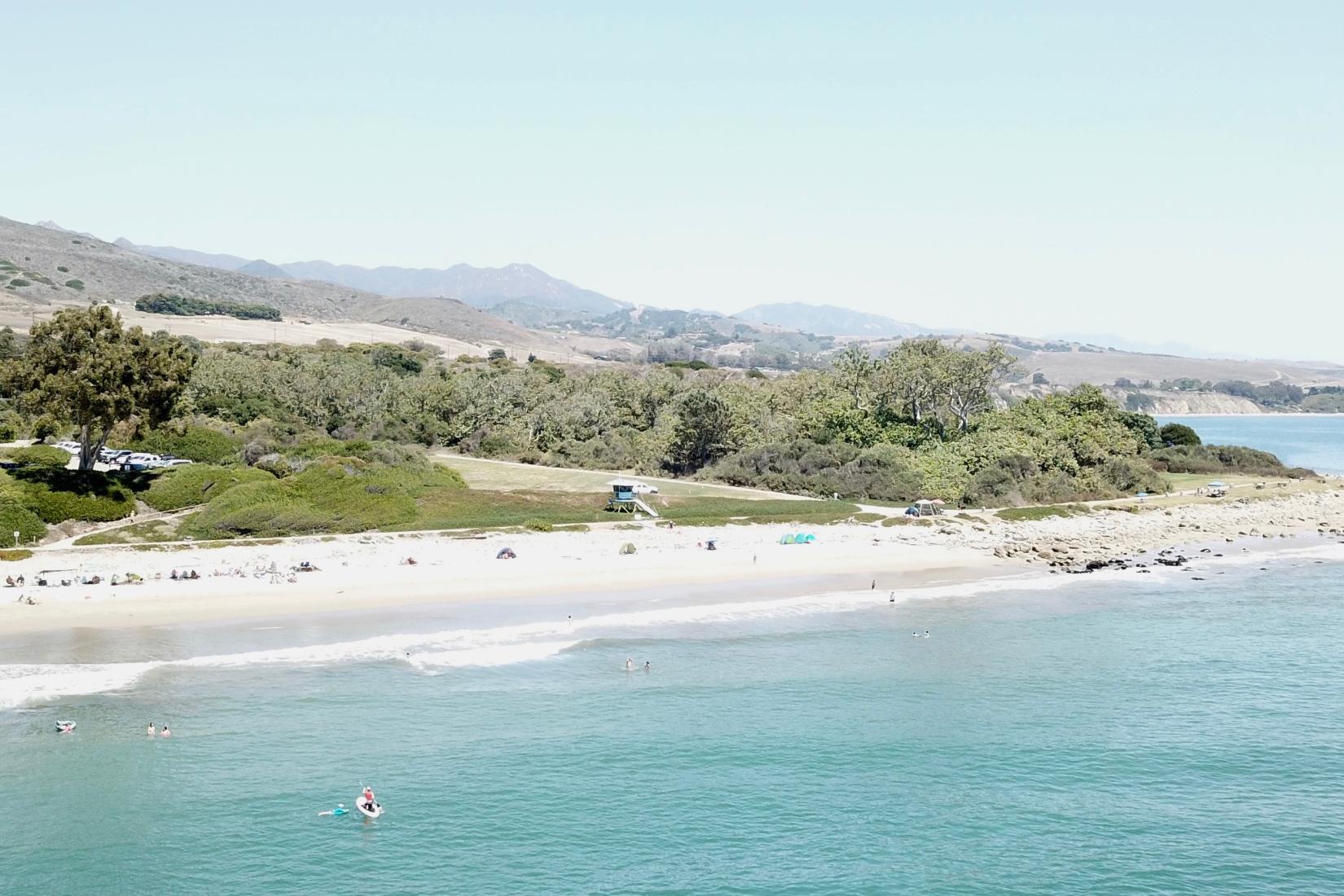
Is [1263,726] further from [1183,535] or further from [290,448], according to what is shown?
[290,448]

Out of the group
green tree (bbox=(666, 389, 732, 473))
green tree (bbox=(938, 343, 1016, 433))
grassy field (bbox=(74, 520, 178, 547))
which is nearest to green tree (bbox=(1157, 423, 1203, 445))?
green tree (bbox=(938, 343, 1016, 433))

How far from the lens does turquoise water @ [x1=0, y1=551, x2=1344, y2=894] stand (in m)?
21.8

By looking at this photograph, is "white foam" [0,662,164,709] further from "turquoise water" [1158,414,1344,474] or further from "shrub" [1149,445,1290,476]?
"turquoise water" [1158,414,1344,474]

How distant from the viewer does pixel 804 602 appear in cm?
4369

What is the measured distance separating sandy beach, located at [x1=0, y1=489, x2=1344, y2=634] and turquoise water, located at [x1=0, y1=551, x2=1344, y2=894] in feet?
11.2

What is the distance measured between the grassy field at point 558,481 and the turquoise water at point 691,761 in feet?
86.5

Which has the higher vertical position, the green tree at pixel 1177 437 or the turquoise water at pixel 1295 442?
the green tree at pixel 1177 437

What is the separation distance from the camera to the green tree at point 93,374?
5409cm

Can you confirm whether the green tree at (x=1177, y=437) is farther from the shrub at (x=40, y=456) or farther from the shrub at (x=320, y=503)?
the shrub at (x=40, y=456)

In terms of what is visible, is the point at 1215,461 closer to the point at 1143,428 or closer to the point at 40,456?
the point at 1143,428

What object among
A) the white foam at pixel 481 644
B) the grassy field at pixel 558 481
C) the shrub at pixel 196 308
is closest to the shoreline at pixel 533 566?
the white foam at pixel 481 644

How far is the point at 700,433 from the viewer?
77188 mm

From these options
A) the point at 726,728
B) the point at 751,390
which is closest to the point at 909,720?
the point at 726,728

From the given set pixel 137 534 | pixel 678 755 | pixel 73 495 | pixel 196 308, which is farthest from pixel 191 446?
pixel 196 308
